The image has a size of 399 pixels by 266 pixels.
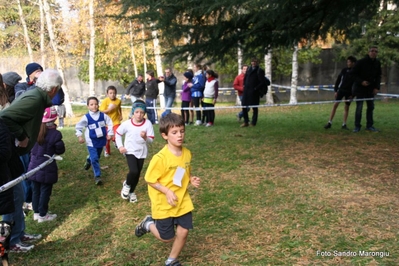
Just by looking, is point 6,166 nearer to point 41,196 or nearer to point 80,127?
point 41,196

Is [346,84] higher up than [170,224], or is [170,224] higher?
[346,84]

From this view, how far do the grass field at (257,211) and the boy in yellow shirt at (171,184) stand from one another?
0.48m

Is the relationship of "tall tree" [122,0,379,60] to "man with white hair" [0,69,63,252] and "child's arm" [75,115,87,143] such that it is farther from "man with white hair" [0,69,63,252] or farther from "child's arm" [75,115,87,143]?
"man with white hair" [0,69,63,252]

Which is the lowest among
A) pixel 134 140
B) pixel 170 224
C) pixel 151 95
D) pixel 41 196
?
pixel 41 196

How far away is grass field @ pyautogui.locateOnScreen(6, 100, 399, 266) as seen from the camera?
3.83m

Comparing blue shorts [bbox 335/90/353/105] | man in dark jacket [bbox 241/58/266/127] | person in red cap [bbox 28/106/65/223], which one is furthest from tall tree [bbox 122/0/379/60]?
person in red cap [bbox 28/106/65/223]

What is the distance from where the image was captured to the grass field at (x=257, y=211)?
3.83m

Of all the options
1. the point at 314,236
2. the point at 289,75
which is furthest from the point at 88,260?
the point at 289,75

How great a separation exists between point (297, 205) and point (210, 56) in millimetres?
4507

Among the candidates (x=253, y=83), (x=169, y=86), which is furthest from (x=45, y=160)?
(x=169, y=86)

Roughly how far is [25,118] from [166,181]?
1499 millimetres

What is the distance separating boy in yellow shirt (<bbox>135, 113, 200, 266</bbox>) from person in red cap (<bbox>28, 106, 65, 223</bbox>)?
2.01 meters

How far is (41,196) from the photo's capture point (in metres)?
4.96

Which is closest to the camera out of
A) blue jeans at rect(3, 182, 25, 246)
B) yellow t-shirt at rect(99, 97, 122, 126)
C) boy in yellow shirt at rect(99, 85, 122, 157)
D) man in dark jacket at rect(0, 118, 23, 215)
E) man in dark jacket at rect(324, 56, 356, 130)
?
man in dark jacket at rect(0, 118, 23, 215)
